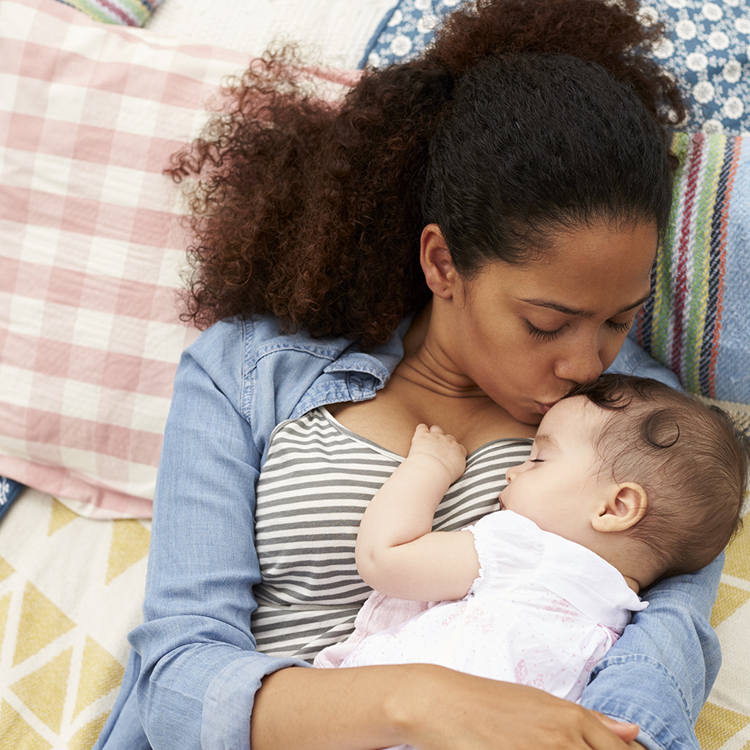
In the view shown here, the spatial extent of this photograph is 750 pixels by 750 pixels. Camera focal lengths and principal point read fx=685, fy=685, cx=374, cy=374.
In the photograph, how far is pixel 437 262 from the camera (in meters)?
1.47

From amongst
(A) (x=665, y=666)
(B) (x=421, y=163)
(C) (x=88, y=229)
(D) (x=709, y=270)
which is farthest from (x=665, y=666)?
(C) (x=88, y=229)

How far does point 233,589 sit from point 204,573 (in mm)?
65

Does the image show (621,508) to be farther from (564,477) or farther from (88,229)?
(88,229)

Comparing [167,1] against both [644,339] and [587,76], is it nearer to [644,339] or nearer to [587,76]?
[587,76]

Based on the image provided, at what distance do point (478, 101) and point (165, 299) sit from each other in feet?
3.08

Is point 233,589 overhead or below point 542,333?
below

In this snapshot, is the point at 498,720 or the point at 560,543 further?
the point at 560,543

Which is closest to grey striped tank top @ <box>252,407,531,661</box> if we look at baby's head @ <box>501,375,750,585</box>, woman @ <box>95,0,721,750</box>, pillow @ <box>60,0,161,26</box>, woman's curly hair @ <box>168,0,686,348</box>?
woman @ <box>95,0,721,750</box>

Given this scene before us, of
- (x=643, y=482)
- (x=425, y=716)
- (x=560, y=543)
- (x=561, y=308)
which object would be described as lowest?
(x=425, y=716)

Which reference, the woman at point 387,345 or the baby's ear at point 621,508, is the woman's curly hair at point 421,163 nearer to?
the woman at point 387,345

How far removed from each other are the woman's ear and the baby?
0.36 meters

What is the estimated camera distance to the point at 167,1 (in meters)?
2.06

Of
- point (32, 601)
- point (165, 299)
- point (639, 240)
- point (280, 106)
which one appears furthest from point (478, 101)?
point (32, 601)

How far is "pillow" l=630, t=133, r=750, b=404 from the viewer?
1600 millimetres
